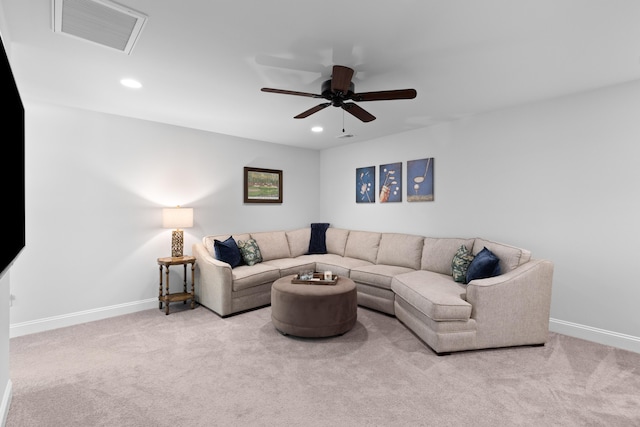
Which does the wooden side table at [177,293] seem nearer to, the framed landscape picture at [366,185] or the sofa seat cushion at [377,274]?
the sofa seat cushion at [377,274]

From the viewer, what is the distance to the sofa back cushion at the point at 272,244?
473cm

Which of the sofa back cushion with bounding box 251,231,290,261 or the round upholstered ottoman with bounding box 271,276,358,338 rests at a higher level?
the sofa back cushion with bounding box 251,231,290,261

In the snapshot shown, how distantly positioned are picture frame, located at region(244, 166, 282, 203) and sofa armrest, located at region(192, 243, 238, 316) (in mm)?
1231

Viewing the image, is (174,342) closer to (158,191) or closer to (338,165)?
(158,191)

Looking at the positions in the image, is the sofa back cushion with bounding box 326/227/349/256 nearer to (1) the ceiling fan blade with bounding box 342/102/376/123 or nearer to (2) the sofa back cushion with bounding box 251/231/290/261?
(2) the sofa back cushion with bounding box 251/231/290/261

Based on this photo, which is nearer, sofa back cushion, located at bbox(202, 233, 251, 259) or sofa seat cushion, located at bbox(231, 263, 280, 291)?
sofa seat cushion, located at bbox(231, 263, 280, 291)

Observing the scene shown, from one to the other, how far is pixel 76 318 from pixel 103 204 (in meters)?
1.35

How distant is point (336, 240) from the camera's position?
5309 mm

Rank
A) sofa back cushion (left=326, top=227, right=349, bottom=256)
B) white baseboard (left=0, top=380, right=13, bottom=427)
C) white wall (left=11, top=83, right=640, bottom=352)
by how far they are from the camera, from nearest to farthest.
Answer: white baseboard (left=0, top=380, right=13, bottom=427) < white wall (left=11, top=83, right=640, bottom=352) < sofa back cushion (left=326, top=227, right=349, bottom=256)

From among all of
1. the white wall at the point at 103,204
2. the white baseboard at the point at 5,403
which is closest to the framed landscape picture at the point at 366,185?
the white wall at the point at 103,204

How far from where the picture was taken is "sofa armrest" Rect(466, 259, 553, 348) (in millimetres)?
2713

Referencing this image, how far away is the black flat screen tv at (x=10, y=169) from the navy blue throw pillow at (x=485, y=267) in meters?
3.46

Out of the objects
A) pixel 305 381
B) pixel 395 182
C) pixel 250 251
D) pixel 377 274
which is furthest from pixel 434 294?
pixel 250 251

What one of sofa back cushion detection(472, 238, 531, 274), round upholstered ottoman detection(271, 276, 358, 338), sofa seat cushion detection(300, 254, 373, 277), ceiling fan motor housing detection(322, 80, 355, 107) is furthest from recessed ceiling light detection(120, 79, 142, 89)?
sofa back cushion detection(472, 238, 531, 274)
